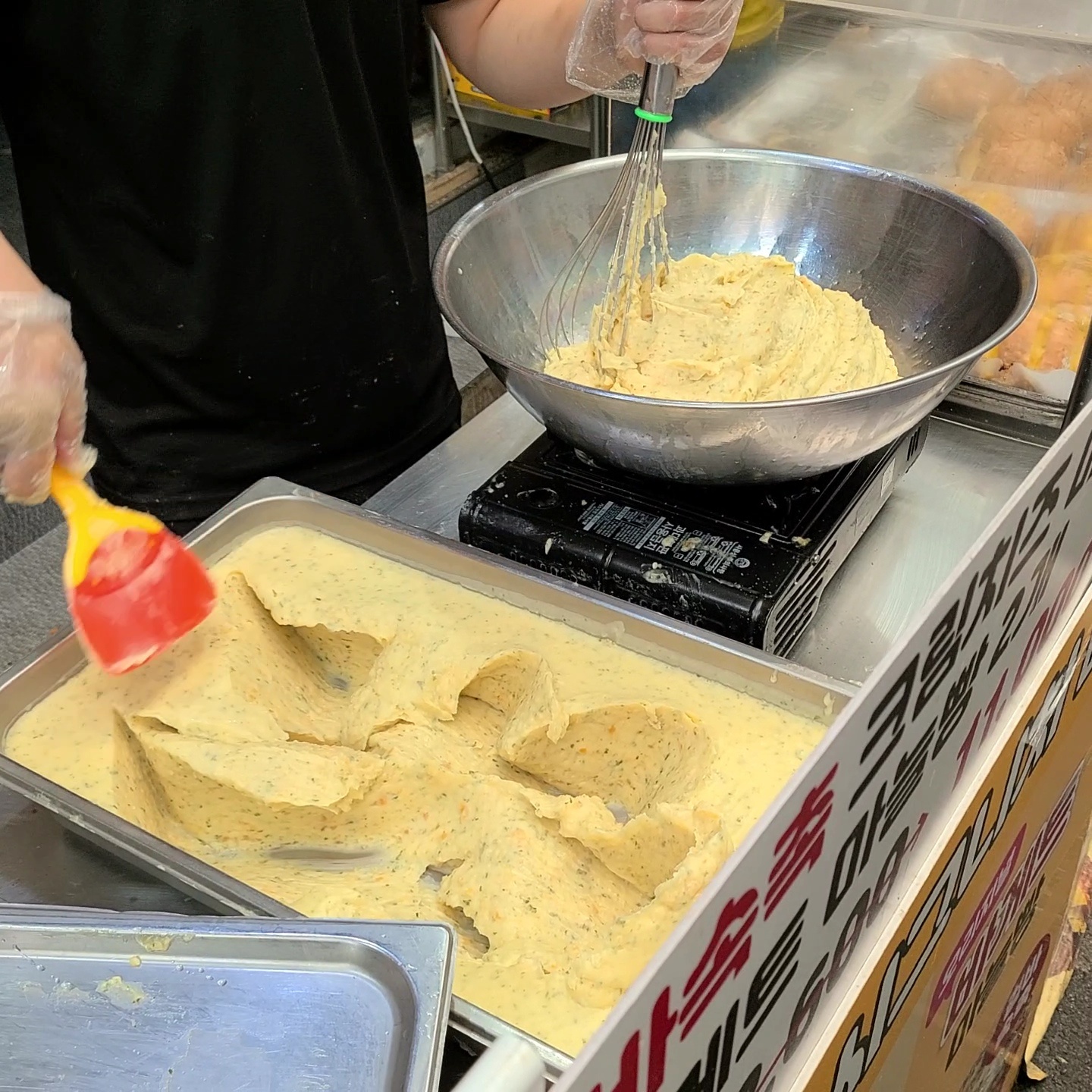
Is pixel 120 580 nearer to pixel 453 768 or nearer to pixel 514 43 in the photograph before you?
pixel 453 768

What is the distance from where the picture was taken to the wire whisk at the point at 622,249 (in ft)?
3.24

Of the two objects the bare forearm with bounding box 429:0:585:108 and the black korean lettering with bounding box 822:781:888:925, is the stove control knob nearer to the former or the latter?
the black korean lettering with bounding box 822:781:888:925

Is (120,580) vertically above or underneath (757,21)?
underneath

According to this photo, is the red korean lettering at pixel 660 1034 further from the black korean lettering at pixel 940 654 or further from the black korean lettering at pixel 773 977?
the black korean lettering at pixel 940 654

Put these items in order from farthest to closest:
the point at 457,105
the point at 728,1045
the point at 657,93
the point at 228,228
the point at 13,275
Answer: the point at 457,105
the point at 228,228
the point at 657,93
the point at 13,275
the point at 728,1045

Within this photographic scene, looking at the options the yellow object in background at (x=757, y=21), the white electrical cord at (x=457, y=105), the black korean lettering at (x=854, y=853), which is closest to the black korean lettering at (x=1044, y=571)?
the black korean lettering at (x=854, y=853)

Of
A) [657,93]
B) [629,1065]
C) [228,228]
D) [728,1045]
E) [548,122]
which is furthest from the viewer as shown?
[548,122]

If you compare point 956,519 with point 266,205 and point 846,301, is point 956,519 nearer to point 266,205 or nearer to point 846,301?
point 846,301

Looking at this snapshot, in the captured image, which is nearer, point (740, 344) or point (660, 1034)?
point (660, 1034)

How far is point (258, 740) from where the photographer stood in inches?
29.6

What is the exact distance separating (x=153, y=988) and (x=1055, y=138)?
1.27 m

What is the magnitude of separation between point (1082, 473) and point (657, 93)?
20.4 inches

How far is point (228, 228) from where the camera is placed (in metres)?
1.11

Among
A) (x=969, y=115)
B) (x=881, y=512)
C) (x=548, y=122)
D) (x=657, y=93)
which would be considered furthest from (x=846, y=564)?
(x=548, y=122)
